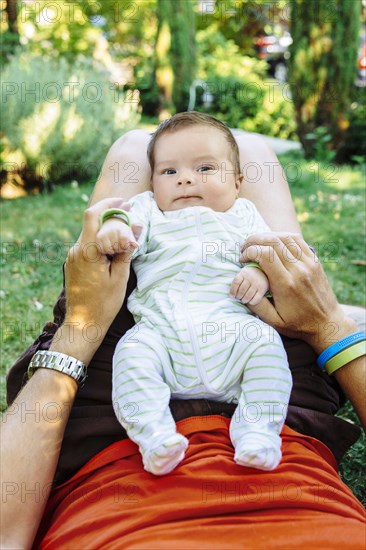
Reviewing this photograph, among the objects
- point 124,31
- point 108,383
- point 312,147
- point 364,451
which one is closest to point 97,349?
point 108,383

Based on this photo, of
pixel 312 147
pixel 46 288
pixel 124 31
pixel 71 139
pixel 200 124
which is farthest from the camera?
pixel 124 31

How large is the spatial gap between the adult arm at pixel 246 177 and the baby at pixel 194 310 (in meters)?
0.12

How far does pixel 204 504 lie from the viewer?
1460 millimetres

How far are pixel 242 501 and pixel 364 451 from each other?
4.39 ft

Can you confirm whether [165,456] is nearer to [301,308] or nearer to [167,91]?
[301,308]

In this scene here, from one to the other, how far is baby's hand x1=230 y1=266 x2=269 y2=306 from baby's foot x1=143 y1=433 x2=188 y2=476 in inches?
22.4

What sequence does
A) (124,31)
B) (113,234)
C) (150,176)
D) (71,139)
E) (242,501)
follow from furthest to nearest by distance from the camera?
(124,31) → (71,139) → (150,176) → (113,234) → (242,501)

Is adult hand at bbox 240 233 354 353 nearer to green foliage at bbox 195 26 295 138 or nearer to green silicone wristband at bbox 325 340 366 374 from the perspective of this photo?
green silicone wristband at bbox 325 340 366 374

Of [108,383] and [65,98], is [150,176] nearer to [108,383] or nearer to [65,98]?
[108,383]

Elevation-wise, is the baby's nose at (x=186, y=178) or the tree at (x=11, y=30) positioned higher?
the baby's nose at (x=186, y=178)

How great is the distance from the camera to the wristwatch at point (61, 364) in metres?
1.88

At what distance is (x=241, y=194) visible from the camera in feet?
8.69

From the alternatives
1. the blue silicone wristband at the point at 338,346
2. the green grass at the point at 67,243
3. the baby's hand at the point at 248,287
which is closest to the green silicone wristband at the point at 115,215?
the baby's hand at the point at 248,287

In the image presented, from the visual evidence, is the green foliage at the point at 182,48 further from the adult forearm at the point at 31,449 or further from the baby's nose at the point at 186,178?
the adult forearm at the point at 31,449
